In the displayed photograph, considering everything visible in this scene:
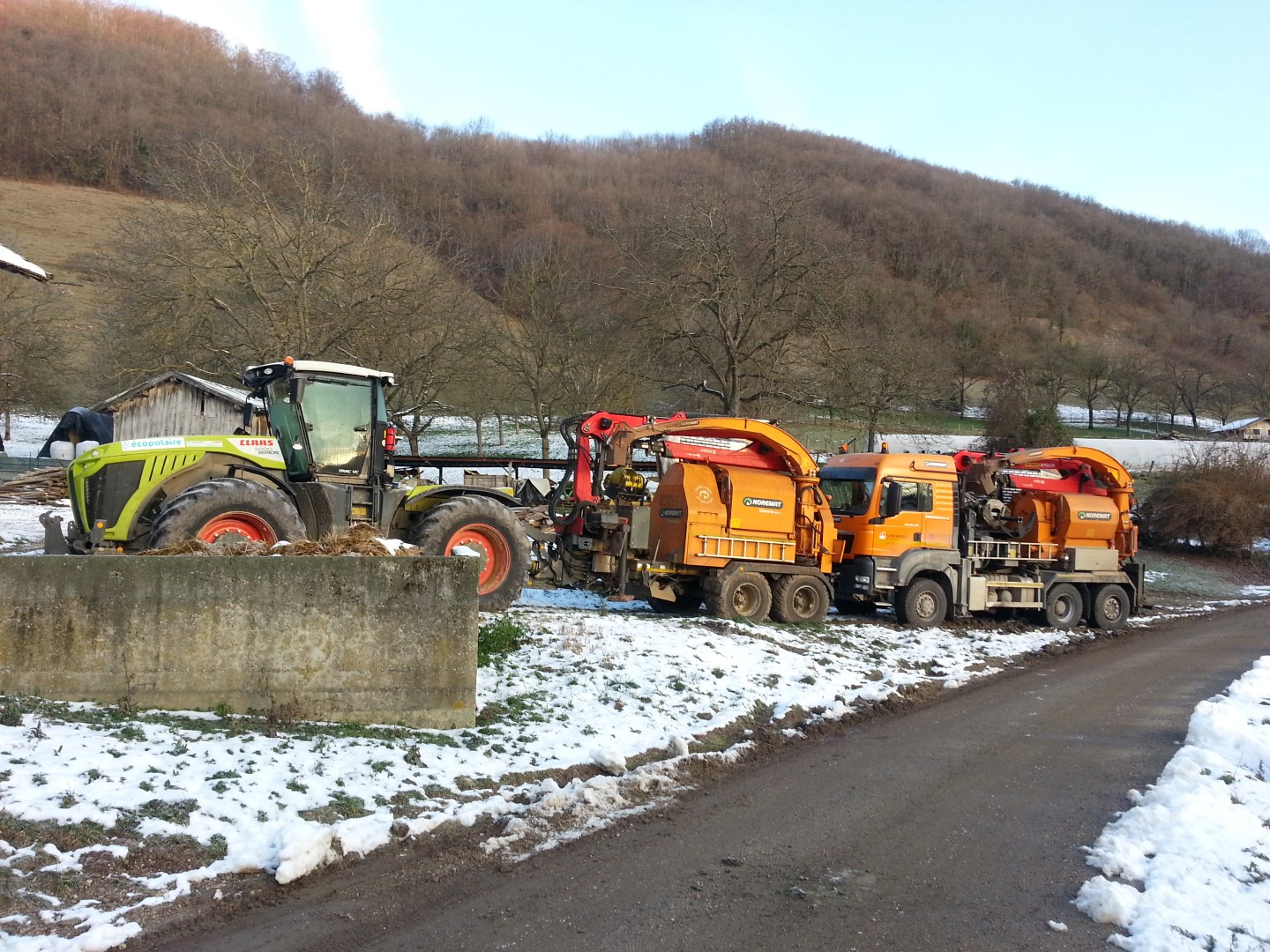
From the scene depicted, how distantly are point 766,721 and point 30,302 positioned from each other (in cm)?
4374

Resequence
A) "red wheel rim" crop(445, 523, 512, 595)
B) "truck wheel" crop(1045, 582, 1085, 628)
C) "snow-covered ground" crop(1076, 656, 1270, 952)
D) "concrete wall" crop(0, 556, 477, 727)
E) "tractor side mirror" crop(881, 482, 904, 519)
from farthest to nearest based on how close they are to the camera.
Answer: "truck wheel" crop(1045, 582, 1085, 628) → "tractor side mirror" crop(881, 482, 904, 519) → "red wheel rim" crop(445, 523, 512, 595) → "concrete wall" crop(0, 556, 477, 727) → "snow-covered ground" crop(1076, 656, 1270, 952)

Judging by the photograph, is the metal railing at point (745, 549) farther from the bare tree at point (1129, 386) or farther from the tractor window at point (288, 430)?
the bare tree at point (1129, 386)

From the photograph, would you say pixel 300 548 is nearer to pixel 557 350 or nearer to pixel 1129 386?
pixel 557 350

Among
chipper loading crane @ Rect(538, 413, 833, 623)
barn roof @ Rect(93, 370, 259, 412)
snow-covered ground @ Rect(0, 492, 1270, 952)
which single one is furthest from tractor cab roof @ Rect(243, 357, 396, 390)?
barn roof @ Rect(93, 370, 259, 412)

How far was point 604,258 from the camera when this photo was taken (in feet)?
133

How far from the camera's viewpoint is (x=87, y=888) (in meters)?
4.59

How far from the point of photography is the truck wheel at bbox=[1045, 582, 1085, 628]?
17172 mm

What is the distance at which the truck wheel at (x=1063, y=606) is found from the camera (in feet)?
56.3

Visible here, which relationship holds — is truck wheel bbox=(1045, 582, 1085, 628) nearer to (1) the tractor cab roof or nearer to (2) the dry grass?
(1) the tractor cab roof

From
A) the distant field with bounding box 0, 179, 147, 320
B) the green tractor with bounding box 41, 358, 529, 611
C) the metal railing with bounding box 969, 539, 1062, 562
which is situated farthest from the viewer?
the distant field with bounding box 0, 179, 147, 320

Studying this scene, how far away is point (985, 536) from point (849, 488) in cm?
298

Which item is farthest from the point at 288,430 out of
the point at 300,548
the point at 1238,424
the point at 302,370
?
the point at 1238,424

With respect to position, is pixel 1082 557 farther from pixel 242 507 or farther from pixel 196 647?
pixel 196 647

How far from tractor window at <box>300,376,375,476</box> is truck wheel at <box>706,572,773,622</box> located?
4.86 meters
